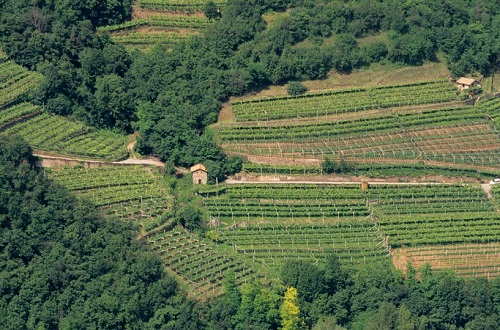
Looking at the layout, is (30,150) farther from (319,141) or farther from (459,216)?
(459,216)

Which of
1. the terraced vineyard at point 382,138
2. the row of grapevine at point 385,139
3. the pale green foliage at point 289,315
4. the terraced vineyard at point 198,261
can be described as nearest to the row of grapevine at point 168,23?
the terraced vineyard at point 382,138

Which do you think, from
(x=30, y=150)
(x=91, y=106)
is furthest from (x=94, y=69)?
(x=30, y=150)

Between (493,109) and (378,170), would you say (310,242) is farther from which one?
(493,109)

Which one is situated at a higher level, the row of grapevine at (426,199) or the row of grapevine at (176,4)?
the row of grapevine at (176,4)

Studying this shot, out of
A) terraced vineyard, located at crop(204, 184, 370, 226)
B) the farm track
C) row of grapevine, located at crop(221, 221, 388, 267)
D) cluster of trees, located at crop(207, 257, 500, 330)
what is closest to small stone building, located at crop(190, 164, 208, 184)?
terraced vineyard, located at crop(204, 184, 370, 226)

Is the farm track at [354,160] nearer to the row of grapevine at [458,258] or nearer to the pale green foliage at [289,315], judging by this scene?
the row of grapevine at [458,258]

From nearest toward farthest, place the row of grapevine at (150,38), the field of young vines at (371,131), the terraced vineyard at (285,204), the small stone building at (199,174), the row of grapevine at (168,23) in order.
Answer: the terraced vineyard at (285,204) → the small stone building at (199,174) → the field of young vines at (371,131) → the row of grapevine at (150,38) → the row of grapevine at (168,23)

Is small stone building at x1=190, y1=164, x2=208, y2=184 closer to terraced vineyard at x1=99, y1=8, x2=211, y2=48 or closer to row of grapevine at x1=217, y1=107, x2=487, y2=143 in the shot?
row of grapevine at x1=217, y1=107, x2=487, y2=143

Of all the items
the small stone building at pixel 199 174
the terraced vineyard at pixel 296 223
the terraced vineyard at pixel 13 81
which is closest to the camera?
the terraced vineyard at pixel 296 223
